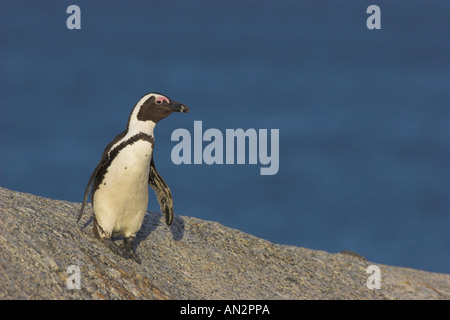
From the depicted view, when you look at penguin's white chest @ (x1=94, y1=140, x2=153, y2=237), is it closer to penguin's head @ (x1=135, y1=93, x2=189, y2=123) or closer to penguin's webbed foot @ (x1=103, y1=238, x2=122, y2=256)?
penguin's webbed foot @ (x1=103, y1=238, x2=122, y2=256)

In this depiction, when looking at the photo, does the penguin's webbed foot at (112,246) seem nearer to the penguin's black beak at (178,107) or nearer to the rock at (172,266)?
the rock at (172,266)

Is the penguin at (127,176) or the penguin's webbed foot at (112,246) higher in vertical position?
the penguin at (127,176)

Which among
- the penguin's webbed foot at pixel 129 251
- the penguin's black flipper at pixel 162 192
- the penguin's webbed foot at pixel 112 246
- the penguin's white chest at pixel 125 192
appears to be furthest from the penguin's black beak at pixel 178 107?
the penguin's webbed foot at pixel 112 246

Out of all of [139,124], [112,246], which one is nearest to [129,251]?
[112,246]

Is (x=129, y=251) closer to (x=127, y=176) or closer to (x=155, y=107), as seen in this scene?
(x=127, y=176)

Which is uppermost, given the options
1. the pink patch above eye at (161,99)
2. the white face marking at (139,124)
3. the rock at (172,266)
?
the pink patch above eye at (161,99)

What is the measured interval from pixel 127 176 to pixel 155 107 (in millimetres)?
905

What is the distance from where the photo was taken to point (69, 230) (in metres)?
9.02

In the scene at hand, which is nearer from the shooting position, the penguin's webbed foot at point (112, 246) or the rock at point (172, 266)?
the rock at point (172, 266)

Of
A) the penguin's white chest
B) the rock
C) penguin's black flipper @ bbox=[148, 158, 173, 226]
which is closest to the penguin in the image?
the penguin's white chest

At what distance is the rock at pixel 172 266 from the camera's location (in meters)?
7.75

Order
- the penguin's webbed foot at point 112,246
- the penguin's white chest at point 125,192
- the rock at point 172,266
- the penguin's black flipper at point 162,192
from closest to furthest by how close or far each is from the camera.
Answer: the rock at point 172,266, the penguin's white chest at point 125,192, the penguin's webbed foot at point 112,246, the penguin's black flipper at point 162,192

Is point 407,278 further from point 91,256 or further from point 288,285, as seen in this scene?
point 91,256

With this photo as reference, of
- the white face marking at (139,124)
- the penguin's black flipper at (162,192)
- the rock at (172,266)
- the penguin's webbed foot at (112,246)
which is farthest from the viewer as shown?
the penguin's black flipper at (162,192)
